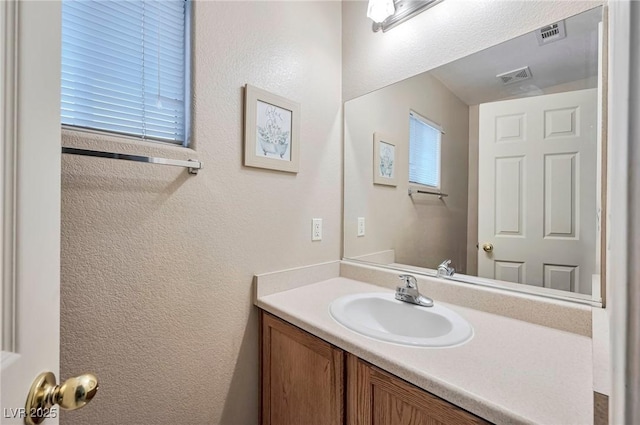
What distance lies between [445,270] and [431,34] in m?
1.07

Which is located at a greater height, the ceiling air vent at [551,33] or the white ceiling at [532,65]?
the ceiling air vent at [551,33]

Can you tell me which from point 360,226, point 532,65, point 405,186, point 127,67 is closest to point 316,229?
point 360,226

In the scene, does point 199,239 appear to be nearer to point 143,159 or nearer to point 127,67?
point 143,159

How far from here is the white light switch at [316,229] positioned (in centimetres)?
144

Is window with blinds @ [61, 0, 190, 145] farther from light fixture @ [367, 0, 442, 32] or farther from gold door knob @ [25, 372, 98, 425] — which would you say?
light fixture @ [367, 0, 442, 32]

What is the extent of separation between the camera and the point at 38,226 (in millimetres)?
412

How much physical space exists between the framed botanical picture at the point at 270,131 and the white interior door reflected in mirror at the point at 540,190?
832mm

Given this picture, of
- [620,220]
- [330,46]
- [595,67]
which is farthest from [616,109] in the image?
[330,46]

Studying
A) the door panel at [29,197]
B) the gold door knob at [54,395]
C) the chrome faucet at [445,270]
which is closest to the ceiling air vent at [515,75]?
the chrome faucet at [445,270]

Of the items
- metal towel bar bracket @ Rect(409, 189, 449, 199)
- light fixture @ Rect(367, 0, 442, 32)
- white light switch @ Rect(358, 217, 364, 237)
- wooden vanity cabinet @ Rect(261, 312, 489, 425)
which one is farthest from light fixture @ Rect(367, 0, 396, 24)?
wooden vanity cabinet @ Rect(261, 312, 489, 425)

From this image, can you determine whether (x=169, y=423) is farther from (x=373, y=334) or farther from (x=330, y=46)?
(x=330, y=46)

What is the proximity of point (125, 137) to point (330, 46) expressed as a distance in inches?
46.1

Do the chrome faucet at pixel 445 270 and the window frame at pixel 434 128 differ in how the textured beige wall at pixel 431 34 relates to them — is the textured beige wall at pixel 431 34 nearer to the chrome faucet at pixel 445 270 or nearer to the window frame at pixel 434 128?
the window frame at pixel 434 128

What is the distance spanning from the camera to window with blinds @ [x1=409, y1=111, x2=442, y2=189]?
129cm
